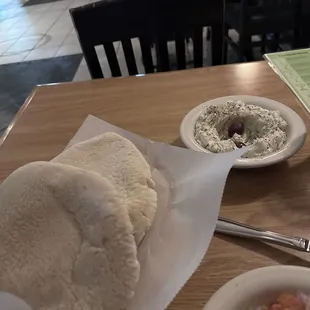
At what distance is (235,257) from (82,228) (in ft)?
0.64

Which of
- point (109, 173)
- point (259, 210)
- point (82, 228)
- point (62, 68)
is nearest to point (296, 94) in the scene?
point (259, 210)

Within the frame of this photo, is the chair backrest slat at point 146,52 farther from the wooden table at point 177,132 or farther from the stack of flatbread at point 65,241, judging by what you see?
the stack of flatbread at point 65,241

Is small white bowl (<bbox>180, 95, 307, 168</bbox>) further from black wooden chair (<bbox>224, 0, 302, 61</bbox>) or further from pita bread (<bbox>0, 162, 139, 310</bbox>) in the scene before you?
black wooden chair (<bbox>224, 0, 302, 61</bbox>)

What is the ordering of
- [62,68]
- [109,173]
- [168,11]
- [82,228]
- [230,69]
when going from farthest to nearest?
[62,68]
[168,11]
[230,69]
[109,173]
[82,228]

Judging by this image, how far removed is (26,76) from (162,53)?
2.11 m

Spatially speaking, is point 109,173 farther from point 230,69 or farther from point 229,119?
point 230,69

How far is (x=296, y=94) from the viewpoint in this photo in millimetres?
853

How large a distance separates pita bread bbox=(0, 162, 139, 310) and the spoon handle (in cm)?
16

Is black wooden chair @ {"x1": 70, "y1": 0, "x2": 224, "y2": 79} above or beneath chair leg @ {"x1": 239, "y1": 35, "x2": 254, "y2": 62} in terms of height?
above

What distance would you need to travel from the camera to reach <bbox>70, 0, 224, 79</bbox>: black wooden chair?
111 centimetres

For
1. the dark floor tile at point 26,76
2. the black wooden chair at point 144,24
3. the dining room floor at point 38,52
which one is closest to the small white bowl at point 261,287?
the black wooden chair at point 144,24

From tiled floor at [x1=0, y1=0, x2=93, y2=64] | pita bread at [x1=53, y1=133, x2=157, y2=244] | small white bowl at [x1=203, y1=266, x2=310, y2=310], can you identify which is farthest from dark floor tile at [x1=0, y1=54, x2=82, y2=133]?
small white bowl at [x1=203, y1=266, x2=310, y2=310]

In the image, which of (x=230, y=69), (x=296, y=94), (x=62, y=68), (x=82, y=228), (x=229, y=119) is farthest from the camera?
(x=62, y=68)

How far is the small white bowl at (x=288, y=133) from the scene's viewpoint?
0.65 meters
